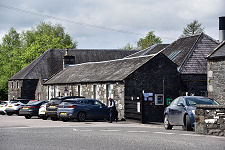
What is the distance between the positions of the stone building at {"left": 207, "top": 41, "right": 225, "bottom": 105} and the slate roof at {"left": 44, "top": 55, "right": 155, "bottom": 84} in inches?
318

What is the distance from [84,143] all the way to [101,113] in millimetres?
18126

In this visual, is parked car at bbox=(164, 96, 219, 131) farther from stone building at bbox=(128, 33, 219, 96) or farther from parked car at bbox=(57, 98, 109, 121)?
stone building at bbox=(128, 33, 219, 96)

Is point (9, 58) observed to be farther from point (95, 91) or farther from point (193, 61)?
point (193, 61)

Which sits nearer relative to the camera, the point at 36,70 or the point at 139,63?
the point at 139,63

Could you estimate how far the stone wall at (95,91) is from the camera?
124 feet

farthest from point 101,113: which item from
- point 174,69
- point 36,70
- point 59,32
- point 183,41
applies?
point 59,32

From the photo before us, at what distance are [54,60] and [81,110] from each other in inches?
1785

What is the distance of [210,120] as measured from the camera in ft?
63.2

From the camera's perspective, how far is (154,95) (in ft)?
125

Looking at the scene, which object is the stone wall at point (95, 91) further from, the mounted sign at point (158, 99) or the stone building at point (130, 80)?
the mounted sign at point (158, 99)

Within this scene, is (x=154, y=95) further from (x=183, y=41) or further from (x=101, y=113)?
(x=183, y=41)

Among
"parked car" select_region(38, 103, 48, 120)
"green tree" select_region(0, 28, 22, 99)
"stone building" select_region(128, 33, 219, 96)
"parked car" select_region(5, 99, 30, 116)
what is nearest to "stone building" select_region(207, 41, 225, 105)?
"stone building" select_region(128, 33, 219, 96)

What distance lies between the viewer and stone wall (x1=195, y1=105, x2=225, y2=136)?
18.8 metres

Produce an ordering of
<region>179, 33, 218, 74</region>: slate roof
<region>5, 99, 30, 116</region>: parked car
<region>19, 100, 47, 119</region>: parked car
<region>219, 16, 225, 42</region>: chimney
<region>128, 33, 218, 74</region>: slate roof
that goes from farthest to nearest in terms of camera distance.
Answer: <region>5, 99, 30, 116</region>: parked car, <region>128, 33, 218, 74</region>: slate roof, <region>179, 33, 218, 74</region>: slate roof, <region>219, 16, 225, 42</region>: chimney, <region>19, 100, 47, 119</region>: parked car
